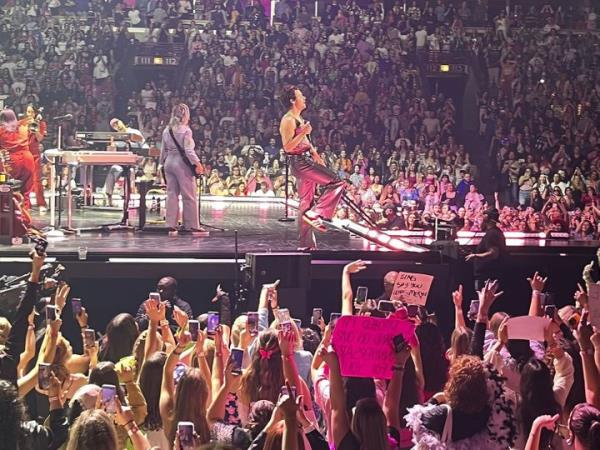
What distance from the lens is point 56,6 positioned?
1925 centimetres

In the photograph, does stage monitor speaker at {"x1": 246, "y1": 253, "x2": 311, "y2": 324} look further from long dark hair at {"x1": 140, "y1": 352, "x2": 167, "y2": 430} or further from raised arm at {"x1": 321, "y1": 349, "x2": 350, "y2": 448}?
raised arm at {"x1": 321, "y1": 349, "x2": 350, "y2": 448}

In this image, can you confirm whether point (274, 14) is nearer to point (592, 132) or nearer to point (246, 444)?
point (592, 132)

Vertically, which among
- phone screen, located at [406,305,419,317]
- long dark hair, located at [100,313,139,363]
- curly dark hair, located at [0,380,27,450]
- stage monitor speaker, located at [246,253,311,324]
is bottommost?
stage monitor speaker, located at [246,253,311,324]

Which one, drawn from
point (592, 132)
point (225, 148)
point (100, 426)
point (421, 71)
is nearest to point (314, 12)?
point (421, 71)

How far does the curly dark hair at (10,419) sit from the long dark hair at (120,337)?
61.5 inches

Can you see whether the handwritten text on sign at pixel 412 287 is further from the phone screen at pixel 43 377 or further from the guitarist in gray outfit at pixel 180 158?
the guitarist in gray outfit at pixel 180 158

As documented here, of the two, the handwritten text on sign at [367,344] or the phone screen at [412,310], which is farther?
the phone screen at [412,310]

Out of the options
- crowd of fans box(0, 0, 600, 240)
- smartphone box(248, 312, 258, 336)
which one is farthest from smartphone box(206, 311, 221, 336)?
crowd of fans box(0, 0, 600, 240)

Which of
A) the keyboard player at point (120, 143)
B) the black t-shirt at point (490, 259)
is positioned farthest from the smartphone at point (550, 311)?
the keyboard player at point (120, 143)

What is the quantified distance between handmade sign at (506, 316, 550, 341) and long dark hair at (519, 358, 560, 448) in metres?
0.44

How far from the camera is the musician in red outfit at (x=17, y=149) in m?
10.3

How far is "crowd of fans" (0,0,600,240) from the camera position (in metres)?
16.2

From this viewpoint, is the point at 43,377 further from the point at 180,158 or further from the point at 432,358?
the point at 180,158

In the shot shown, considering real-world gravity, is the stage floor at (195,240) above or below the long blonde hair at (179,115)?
below
